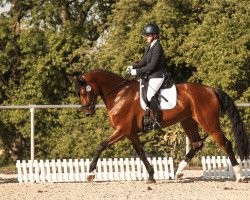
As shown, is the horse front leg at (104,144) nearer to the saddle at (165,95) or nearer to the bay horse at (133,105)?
the bay horse at (133,105)

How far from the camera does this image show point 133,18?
2042cm

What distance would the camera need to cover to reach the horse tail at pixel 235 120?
13125 mm

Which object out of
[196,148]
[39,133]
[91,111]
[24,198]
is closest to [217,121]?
[196,148]

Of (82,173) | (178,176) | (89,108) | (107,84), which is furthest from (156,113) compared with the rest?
(82,173)

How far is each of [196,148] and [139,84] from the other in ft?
5.19

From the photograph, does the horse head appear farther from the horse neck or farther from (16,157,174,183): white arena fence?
(16,157,174,183): white arena fence

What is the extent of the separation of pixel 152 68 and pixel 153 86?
0.31 meters

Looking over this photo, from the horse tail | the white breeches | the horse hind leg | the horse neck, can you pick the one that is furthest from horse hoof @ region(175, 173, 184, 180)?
the horse neck

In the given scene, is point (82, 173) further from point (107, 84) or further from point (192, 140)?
point (192, 140)

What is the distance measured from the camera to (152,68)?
12.5 m

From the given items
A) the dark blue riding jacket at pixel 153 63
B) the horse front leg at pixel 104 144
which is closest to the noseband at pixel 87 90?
the horse front leg at pixel 104 144

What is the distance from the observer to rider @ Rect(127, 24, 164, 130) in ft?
41.0

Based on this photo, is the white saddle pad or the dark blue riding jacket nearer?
the dark blue riding jacket

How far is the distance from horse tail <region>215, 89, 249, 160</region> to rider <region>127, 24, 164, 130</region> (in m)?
1.16
